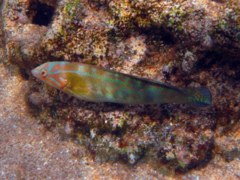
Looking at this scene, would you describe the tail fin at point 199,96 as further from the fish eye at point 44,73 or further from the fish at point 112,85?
the fish eye at point 44,73

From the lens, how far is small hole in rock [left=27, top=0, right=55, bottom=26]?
5.60 meters

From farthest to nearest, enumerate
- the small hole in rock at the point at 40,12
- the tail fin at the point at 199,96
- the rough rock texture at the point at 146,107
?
the small hole in rock at the point at 40,12 < the rough rock texture at the point at 146,107 < the tail fin at the point at 199,96

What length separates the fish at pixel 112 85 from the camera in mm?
3893

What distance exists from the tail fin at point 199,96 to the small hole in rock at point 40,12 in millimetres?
3121

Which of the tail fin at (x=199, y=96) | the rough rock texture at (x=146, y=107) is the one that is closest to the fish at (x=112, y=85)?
the tail fin at (x=199, y=96)

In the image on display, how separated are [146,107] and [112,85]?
698 millimetres

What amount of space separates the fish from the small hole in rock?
6.87 ft

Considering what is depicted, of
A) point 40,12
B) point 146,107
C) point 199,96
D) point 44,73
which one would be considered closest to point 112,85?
point 146,107

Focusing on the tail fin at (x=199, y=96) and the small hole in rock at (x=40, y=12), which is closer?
the tail fin at (x=199, y=96)

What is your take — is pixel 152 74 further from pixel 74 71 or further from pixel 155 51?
pixel 74 71

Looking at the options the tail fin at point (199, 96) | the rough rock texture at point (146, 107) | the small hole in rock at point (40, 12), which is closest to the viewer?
the tail fin at point (199, 96)

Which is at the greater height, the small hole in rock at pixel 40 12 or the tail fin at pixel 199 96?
the small hole in rock at pixel 40 12

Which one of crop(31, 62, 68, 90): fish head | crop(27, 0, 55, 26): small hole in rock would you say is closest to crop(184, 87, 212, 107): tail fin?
crop(31, 62, 68, 90): fish head

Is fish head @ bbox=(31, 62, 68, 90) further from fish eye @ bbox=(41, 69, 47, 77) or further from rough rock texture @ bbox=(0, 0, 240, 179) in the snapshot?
rough rock texture @ bbox=(0, 0, 240, 179)
